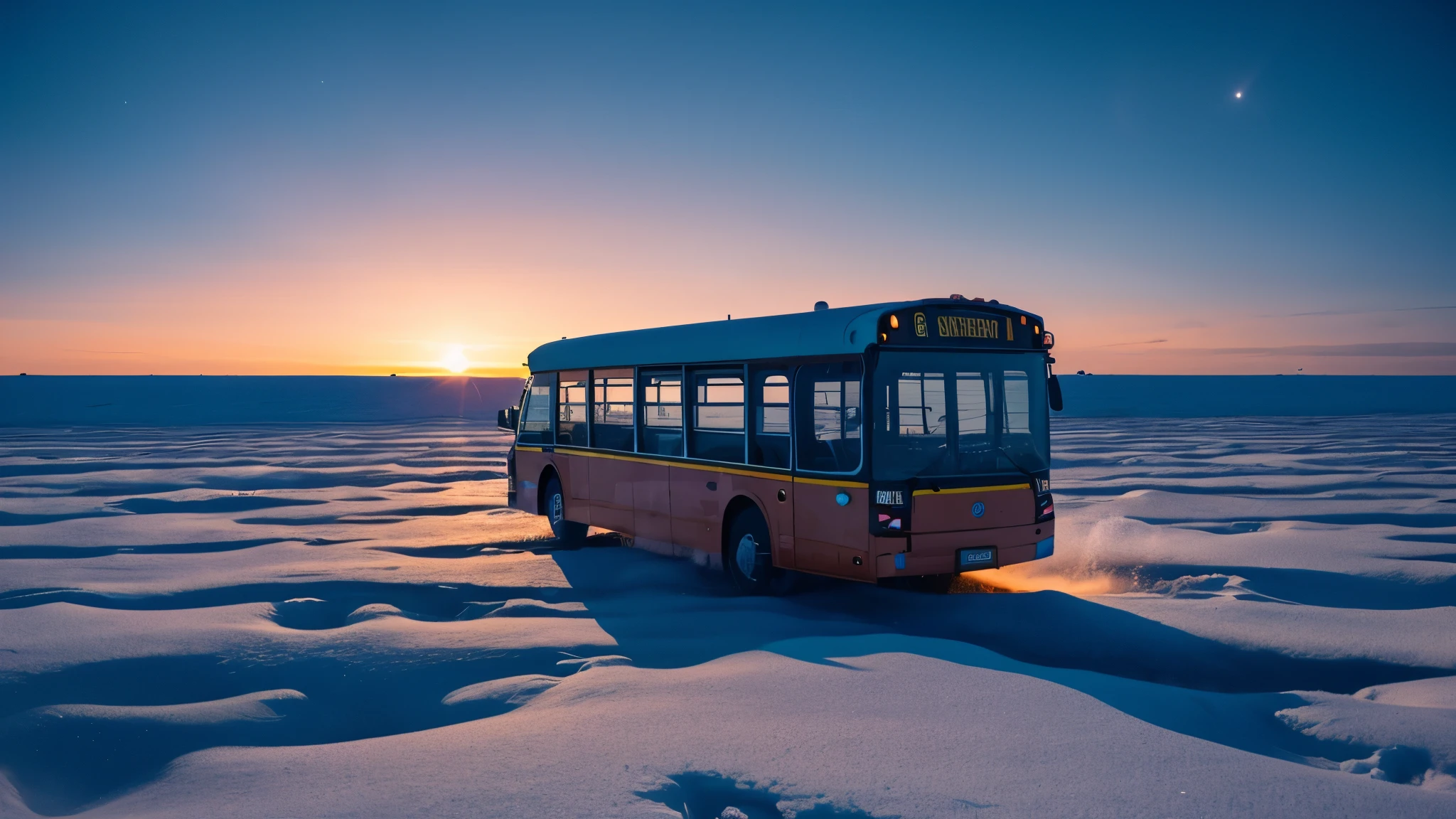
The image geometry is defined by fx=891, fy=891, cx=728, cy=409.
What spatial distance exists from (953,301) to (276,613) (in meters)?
6.65

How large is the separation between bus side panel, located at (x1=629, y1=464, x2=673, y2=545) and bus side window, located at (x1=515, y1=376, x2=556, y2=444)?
2602mm

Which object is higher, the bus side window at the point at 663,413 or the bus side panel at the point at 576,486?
the bus side window at the point at 663,413

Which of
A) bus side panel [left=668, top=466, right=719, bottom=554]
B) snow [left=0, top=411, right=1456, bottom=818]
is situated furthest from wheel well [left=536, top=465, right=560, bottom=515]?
bus side panel [left=668, top=466, right=719, bottom=554]

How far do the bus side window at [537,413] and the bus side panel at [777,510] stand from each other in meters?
4.86

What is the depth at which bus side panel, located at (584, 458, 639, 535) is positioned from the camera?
10.9 meters

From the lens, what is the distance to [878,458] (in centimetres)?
760

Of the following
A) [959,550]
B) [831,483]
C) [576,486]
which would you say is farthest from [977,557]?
[576,486]

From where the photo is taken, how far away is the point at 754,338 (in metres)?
8.82

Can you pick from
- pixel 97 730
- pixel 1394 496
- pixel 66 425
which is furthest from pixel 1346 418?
pixel 66 425

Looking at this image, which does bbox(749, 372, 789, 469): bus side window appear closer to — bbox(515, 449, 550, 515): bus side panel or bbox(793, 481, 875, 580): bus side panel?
bbox(793, 481, 875, 580): bus side panel

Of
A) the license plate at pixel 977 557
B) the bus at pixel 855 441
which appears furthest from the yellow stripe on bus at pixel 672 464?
the license plate at pixel 977 557

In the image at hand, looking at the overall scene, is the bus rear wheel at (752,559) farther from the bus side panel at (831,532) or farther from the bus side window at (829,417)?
the bus side window at (829,417)

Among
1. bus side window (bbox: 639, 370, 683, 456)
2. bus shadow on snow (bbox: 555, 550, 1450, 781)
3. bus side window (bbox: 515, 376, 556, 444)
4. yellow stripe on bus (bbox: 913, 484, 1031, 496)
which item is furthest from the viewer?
bus side window (bbox: 515, 376, 556, 444)

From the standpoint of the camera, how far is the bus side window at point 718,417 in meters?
9.09
